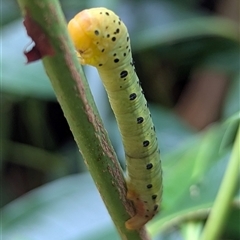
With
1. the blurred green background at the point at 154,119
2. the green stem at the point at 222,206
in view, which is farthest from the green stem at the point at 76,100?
the blurred green background at the point at 154,119

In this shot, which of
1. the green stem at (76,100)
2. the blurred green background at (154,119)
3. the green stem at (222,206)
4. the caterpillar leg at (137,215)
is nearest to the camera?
the green stem at (76,100)

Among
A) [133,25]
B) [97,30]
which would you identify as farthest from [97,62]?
[133,25]

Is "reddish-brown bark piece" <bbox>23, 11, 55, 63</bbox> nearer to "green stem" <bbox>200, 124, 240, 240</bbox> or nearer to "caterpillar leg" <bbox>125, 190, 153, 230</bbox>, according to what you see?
"caterpillar leg" <bbox>125, 190, 153, 230</bbox>

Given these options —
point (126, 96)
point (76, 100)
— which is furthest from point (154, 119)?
point (76, 100)

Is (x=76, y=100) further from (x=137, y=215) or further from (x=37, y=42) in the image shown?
(x=137, y=215)

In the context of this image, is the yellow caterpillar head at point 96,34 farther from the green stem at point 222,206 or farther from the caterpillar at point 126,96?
the green stem at point 222,206
